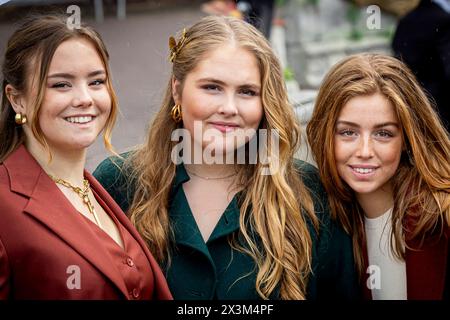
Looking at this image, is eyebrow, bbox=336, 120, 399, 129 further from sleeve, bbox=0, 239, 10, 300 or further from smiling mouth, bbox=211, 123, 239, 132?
sleeve, bbox=0, 239, 10, 300

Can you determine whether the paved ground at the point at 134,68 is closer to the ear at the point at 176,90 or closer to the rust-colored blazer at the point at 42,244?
the ear at the point at 176,90

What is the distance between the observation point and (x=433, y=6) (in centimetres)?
464

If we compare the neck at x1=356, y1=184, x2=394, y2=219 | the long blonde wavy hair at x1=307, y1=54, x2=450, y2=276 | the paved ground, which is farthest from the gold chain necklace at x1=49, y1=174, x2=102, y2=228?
the neck at x1=356, y1=184, x2=394, y2=219

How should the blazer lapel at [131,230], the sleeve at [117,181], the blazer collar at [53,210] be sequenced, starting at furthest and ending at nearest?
the sleeve at [117,181] < the blazer lapel at [131,230] < the blazer collar at [53,210]

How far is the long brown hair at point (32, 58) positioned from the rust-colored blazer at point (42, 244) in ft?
0.23

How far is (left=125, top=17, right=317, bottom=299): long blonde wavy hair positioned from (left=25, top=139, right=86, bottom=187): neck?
327 mm

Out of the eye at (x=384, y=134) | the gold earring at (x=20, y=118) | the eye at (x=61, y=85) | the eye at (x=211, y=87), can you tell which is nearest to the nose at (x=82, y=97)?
the eye at (x=61, y=85)

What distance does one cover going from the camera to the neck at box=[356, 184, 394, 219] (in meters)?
2.59

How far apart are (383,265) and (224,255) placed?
54 centimetres

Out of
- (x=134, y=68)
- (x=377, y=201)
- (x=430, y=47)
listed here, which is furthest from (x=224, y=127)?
(x=430, y=47)

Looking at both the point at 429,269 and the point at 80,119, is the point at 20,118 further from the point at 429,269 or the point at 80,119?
the point at 429,269

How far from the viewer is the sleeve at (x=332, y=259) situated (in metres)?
2.50

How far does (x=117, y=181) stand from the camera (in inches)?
103
